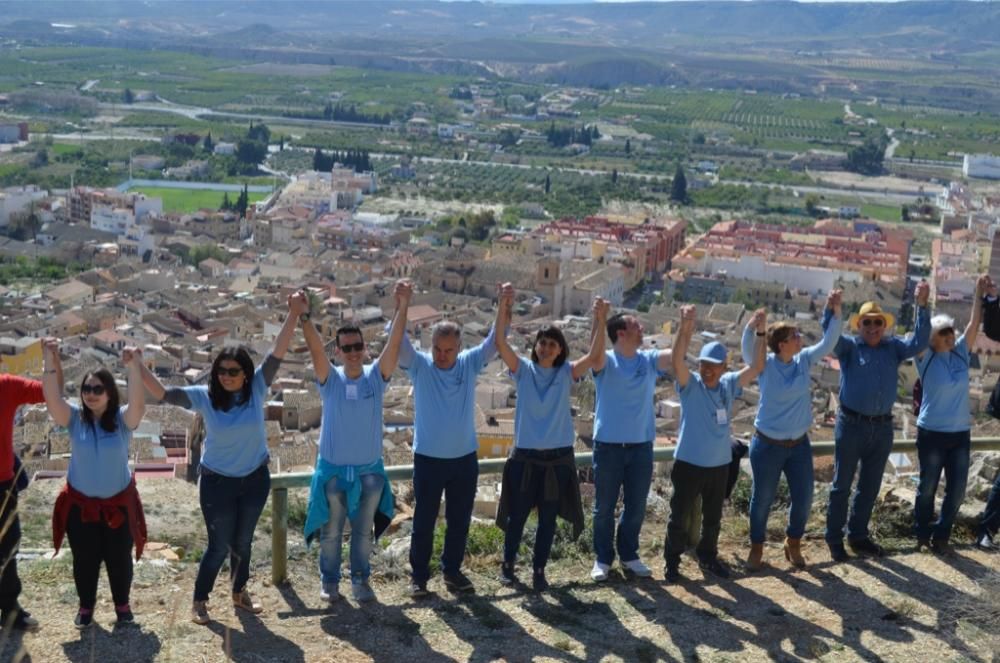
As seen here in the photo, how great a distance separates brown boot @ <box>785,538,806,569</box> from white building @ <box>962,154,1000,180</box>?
51834 millimetres

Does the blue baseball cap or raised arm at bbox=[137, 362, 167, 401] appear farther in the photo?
the blue baseball cap

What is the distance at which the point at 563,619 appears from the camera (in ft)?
13.2

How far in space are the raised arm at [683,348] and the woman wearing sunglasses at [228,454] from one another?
126cm

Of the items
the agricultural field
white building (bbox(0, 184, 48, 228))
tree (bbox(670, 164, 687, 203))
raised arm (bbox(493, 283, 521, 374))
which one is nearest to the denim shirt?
raised arm (bbox(493, 283, 521, 374))

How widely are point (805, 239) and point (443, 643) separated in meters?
29.8

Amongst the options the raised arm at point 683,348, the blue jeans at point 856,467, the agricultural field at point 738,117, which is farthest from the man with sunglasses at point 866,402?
the agricultural field at point 738,117

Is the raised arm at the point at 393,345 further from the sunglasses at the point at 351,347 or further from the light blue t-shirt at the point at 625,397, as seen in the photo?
the light blue t-shirt at the point at 625,397

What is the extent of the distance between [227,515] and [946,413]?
250 cm

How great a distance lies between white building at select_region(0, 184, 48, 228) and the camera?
32.7m

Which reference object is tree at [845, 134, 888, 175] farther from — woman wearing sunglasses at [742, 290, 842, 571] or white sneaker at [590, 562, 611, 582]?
white sneaker at [590, 562, 611, 582]

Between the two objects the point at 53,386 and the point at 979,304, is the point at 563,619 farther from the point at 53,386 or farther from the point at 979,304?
the point at 979,304

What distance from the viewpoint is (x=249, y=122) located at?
61906 millimetres

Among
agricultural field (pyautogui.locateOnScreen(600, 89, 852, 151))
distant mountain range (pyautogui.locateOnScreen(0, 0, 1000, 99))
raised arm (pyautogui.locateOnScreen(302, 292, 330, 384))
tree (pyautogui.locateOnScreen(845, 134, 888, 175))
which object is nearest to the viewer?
raised arm (pyautogui.locateOnScreen(302, 292, 330, 384))

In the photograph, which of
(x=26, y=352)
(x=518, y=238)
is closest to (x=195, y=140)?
(x=518, y=238)
